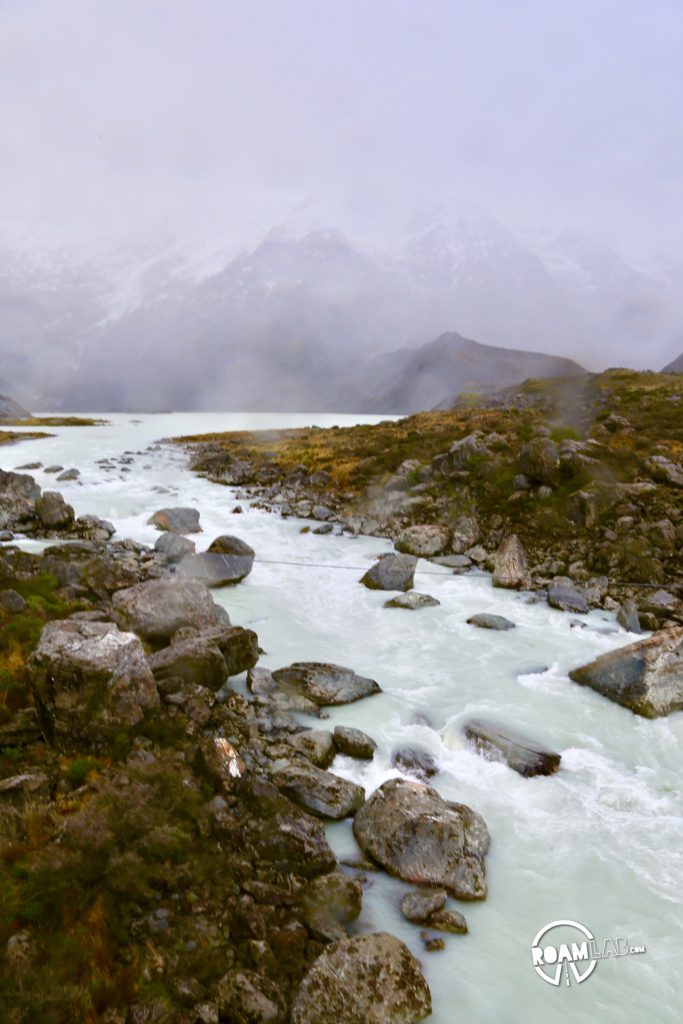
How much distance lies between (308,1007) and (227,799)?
3.15 meters

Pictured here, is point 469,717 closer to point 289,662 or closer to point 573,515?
point 289,662

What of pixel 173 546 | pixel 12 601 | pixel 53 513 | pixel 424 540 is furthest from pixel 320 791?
pixel 53 513

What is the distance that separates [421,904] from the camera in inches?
281

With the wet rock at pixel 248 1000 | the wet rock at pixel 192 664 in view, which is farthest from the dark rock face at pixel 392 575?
the wet rock at pixel 248 1000

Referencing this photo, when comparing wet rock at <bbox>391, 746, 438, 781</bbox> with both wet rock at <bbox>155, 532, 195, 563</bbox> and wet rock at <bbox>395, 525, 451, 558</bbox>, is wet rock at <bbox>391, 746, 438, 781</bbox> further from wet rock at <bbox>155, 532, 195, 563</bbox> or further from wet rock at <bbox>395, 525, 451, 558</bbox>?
wet rock at <bbox>155, 532, 195, 563</bbox>

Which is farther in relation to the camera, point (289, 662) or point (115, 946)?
point (289, 662)

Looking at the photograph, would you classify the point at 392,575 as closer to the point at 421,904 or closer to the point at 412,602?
the point at 412,602

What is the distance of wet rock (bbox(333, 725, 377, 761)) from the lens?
10273 millimetres

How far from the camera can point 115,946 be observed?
19.5 ft

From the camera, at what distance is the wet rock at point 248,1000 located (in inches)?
215

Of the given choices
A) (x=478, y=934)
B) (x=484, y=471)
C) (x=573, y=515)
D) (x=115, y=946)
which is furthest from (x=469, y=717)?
(x=484, y=471)

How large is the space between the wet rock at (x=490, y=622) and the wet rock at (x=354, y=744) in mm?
7497

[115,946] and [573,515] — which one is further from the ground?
[573,515]

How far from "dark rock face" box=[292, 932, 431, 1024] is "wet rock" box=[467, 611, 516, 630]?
11.4 metres
